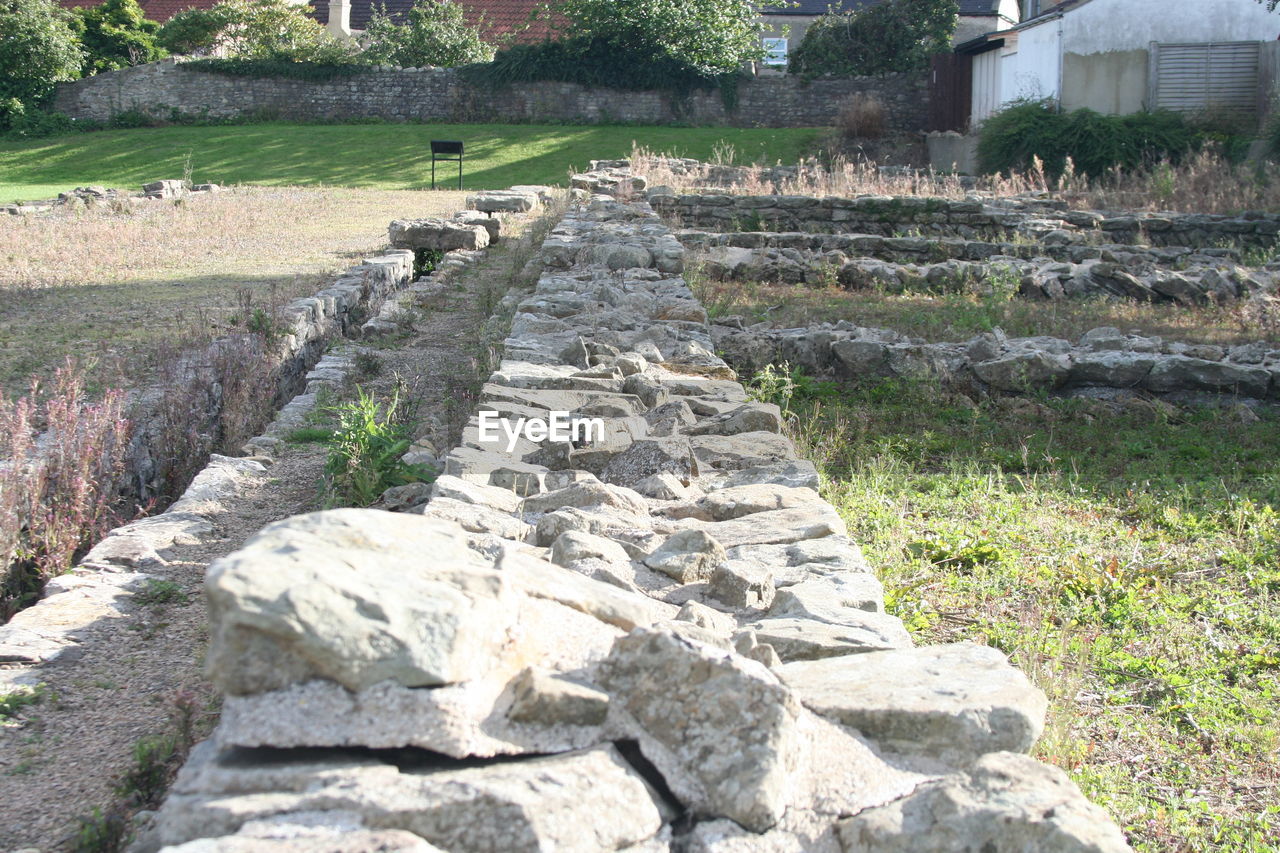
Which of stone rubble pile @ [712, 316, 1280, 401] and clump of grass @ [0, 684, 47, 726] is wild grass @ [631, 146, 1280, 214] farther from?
clump of grass @ [0, 684, 47, 726]

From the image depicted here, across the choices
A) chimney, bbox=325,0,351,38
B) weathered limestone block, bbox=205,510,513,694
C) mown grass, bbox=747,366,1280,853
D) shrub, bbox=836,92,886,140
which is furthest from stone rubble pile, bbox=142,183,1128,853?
chimney, bbox=325,0,351,38

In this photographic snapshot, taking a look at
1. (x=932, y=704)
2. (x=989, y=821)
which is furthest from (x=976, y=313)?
(x=989, y=821)

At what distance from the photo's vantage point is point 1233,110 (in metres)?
22.0

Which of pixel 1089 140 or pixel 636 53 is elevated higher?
pixel 636 53

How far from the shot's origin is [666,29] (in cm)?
3036

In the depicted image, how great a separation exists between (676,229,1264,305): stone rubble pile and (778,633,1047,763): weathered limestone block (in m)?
8.84

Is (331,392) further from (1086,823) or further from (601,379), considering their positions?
(1086,823)

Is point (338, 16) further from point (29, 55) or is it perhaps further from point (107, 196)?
point (107, 196)

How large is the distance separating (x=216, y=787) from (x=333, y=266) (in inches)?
445

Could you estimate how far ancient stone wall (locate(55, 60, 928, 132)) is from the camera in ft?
100

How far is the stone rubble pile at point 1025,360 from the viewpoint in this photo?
7.14 meters

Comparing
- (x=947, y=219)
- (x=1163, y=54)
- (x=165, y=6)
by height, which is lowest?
Answer: (x=947, y=219)

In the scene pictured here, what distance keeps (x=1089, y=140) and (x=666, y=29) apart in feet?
43.3

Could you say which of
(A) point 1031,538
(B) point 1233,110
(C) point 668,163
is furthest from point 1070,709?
(B) point 1233,110
